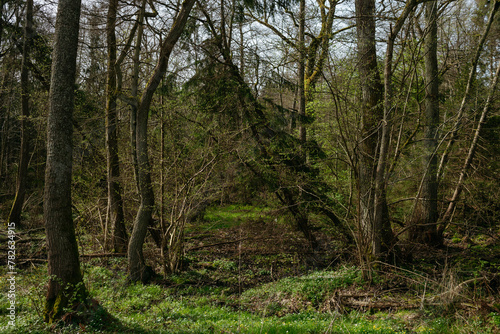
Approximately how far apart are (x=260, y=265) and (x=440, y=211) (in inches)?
215

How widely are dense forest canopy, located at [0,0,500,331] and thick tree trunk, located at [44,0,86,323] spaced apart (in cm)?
211

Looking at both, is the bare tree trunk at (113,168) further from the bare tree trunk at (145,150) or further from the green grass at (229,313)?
the bare tree trunk at (145,150)

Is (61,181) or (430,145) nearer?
(61,181)

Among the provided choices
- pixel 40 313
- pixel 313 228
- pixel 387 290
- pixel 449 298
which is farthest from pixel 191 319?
pixel 313 228

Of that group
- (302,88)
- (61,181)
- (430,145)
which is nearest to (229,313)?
(61,181)

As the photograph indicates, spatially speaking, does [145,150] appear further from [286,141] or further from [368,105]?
[368,105]

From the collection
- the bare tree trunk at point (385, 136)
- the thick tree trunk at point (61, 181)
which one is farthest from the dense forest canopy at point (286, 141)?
the thick tree trunk at point (61, 181)

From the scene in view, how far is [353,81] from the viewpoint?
7.05 m

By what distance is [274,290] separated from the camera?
7289 millimetres

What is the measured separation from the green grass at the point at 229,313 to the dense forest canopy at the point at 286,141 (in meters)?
0.67

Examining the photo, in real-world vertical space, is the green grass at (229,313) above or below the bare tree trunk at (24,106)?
below

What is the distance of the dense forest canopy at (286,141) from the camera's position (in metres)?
7.14

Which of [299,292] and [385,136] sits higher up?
[385,136]

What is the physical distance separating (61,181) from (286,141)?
595 cm
